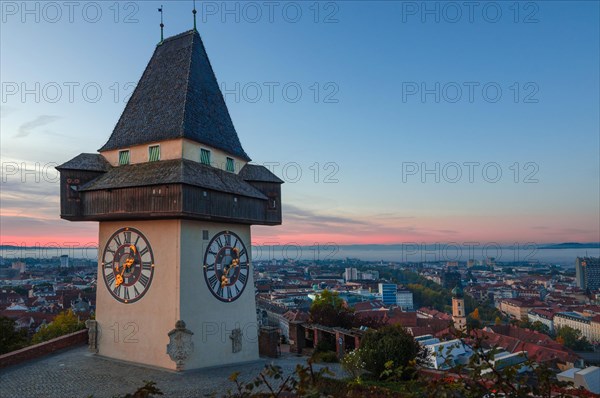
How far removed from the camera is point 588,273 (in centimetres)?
15350

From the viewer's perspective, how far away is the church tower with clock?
513 inches

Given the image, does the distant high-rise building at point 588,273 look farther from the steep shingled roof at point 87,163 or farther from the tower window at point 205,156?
the steep shingled roof at point 87,163

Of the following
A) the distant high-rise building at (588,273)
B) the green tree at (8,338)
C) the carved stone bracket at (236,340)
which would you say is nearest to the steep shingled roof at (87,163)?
the carved stone bracket at (236,340)

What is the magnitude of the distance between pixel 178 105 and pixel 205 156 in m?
1.96

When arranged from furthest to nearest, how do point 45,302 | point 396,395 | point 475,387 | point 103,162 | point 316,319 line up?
point 45,302
point 316,319
point 103,162
point 396,395
point 475,387

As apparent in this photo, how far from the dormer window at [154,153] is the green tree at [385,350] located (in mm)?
8894

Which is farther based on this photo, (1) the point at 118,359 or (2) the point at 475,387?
(1) the point at 118,359

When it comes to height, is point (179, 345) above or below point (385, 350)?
above

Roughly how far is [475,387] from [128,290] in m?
13.0

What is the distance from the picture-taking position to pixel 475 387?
9.61 feet

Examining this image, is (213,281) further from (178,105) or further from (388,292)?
(388,292)

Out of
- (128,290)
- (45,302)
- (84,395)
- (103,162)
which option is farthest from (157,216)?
(45,302)

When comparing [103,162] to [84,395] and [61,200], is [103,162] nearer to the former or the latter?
[61,200]

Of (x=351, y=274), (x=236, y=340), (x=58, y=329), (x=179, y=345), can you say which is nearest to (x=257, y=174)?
(x=236, y=340)
